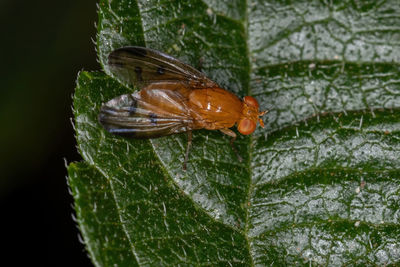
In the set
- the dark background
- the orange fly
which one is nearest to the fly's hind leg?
the orange fly

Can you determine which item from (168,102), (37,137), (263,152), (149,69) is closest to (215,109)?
(168,102)

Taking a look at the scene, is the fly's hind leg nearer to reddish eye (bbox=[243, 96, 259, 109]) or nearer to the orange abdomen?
the orange abdomen

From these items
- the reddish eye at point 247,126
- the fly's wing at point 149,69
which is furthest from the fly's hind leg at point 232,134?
the fly's wing at point 149,69

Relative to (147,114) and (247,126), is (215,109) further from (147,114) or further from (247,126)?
(147,114)

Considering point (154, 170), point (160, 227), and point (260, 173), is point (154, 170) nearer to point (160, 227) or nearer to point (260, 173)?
point (160, 227)

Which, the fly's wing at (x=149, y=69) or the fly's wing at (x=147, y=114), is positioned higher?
the fly's wing at (x=149, y=69)

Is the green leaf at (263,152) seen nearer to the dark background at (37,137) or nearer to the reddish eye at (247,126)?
the reddish eye at (247,126)
